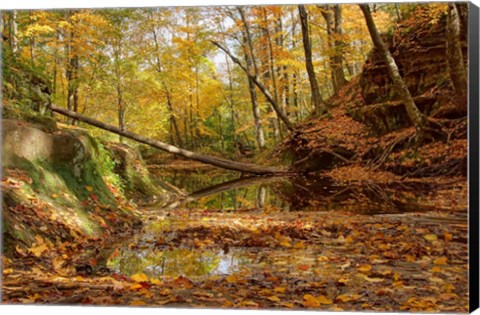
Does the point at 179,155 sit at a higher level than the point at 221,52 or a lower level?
lower

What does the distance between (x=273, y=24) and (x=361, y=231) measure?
2.24 m

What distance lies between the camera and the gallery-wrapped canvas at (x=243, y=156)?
5.34 metres

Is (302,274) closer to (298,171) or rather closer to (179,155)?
(298,171)

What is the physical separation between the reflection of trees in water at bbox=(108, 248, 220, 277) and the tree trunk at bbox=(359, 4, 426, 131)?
91.6 inches

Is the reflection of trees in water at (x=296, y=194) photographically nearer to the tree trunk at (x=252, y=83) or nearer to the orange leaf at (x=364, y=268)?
the tree trunk at (x=252, y=83)

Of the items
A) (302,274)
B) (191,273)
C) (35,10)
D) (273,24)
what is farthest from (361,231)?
(35,10)

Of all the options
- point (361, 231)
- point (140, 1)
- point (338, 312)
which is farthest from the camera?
point (140, 1)

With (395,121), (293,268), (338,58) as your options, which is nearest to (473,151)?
(395,121)

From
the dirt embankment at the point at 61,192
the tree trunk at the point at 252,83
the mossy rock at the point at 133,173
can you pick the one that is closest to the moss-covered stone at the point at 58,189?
the dirt embankment at the point at 61,192

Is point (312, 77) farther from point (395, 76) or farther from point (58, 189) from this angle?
point (58, 189)

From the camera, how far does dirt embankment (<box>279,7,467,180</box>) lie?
537cm

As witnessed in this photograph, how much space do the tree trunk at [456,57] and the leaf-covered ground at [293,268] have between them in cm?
112

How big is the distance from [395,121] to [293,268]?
5.62 feet

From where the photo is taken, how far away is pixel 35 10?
617 centimetres
